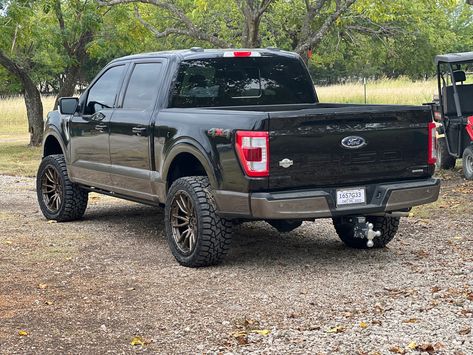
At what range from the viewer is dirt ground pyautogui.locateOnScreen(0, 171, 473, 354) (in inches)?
234

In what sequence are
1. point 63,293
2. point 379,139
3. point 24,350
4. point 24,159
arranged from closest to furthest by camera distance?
point 24,350 < point 63,293 < point 379,139 < point 24,159

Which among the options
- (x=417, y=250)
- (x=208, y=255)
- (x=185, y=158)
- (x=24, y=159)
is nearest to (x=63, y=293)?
(x=208, y=255)

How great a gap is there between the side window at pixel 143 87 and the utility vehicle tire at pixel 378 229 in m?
2.20

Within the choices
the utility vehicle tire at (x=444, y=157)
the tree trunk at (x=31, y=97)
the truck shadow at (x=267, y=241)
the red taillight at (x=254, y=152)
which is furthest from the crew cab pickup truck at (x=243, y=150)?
the tree trunk at (x=31, y=97)

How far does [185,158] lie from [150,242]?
140 cm

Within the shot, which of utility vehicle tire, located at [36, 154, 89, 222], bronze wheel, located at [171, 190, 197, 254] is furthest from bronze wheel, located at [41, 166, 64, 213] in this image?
bronze wheel, located at [171, 190, 197, 254]

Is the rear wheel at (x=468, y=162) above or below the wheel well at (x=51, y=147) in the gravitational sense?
below

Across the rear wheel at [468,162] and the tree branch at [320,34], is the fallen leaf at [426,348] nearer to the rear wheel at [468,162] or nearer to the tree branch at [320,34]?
the rear wheel at [468,162]

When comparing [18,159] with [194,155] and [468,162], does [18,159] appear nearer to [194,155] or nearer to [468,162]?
[468,162]

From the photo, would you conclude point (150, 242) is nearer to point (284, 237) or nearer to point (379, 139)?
point (284, 237)

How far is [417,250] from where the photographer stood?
8.93 metres

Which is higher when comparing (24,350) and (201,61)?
(201,61)

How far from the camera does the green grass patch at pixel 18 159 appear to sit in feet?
62.0

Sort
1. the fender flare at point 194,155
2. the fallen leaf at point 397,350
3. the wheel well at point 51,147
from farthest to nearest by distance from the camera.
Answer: the wheel well at point 51,147, the fender flare at point 194,155, the fallen leaf at point 397,350
